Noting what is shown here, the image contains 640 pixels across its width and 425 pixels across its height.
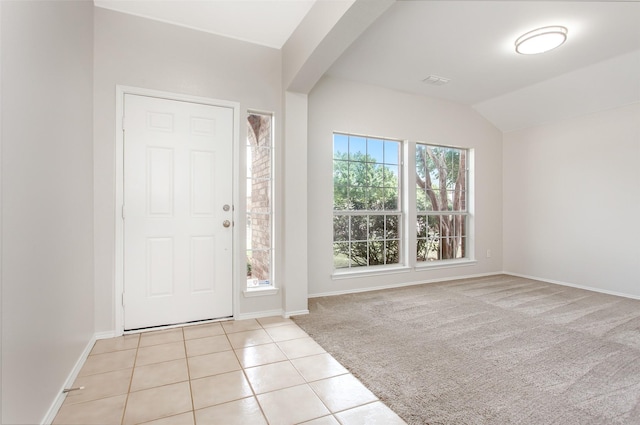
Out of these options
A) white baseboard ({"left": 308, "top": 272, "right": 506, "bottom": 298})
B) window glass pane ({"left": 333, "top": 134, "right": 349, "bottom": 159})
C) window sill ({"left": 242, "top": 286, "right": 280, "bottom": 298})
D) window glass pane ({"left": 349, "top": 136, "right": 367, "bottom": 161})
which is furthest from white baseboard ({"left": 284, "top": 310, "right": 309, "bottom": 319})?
window glass pane ({"left": 349, "top": 136, "right": 367, "bottom": 161})

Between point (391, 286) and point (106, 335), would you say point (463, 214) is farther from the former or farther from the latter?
point (106, 335)

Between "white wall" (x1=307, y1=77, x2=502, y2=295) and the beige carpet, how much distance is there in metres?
0.52

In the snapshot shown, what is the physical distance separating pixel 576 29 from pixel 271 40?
9.56 ft

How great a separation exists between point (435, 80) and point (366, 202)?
1818 mm

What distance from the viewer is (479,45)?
3.17 meters

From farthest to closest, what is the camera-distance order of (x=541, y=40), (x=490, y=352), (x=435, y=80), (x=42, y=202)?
(x=435, y=80)
(x=541, y=40)
(x=490, y=352)
(x=42, y=202)

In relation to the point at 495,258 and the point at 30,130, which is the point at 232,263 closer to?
the point at 30,130

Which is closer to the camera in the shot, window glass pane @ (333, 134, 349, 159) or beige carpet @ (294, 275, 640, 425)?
beige carpet @ (294, 275, 640, 425)

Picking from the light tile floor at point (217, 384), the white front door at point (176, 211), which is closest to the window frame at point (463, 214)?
the light tile floor at point (217, 384)

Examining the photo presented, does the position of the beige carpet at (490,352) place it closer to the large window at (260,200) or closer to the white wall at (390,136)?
the white wall at (390,136)

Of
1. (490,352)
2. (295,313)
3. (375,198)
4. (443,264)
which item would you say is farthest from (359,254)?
(490,352)

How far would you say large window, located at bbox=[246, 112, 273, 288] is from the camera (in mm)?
3193

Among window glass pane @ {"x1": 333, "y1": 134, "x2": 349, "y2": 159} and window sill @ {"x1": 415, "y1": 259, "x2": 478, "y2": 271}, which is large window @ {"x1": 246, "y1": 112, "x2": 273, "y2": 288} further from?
window sill @ {"x1": 415, "y1": 259, "x2": 478, "y2": 271}

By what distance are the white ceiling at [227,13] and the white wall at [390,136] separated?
41.0 inches
